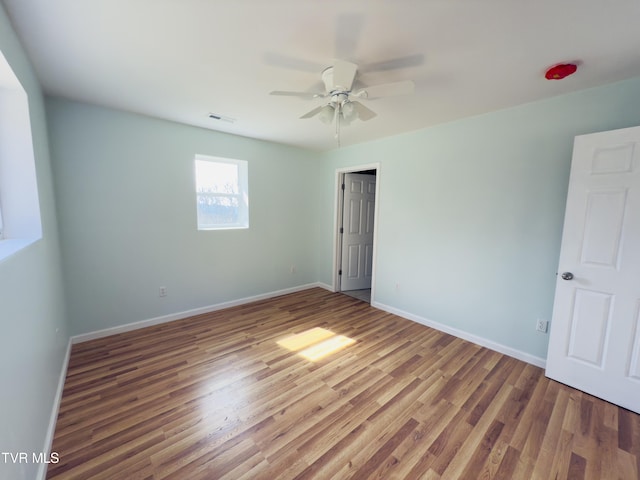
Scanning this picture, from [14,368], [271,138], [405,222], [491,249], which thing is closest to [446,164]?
[405,222]

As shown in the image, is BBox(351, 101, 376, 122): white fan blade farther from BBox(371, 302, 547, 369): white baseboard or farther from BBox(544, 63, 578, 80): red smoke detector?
BBox(371, 302, 547, 369): white baseboard

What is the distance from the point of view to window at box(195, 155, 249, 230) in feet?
11.1

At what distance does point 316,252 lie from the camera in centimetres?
466

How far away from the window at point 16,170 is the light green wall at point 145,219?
38.2 inches

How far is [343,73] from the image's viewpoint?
163 centimetres

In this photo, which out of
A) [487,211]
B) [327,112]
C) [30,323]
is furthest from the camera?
[487,211]

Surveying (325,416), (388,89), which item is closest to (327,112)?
(388,89)

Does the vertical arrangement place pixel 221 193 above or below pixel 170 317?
above

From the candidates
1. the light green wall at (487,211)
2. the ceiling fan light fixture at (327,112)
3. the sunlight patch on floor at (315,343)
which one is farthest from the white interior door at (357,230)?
the ceiling fan light fixture at (327,112)

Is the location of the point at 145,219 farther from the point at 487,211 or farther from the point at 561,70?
the point at 561,70

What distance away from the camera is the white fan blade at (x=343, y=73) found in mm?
1590

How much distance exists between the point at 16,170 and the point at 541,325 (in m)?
4.22

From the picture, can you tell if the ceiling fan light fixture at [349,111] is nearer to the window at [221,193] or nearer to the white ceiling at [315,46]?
the white ceiling at [315,46]

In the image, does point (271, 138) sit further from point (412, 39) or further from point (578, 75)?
point (578, 75)
